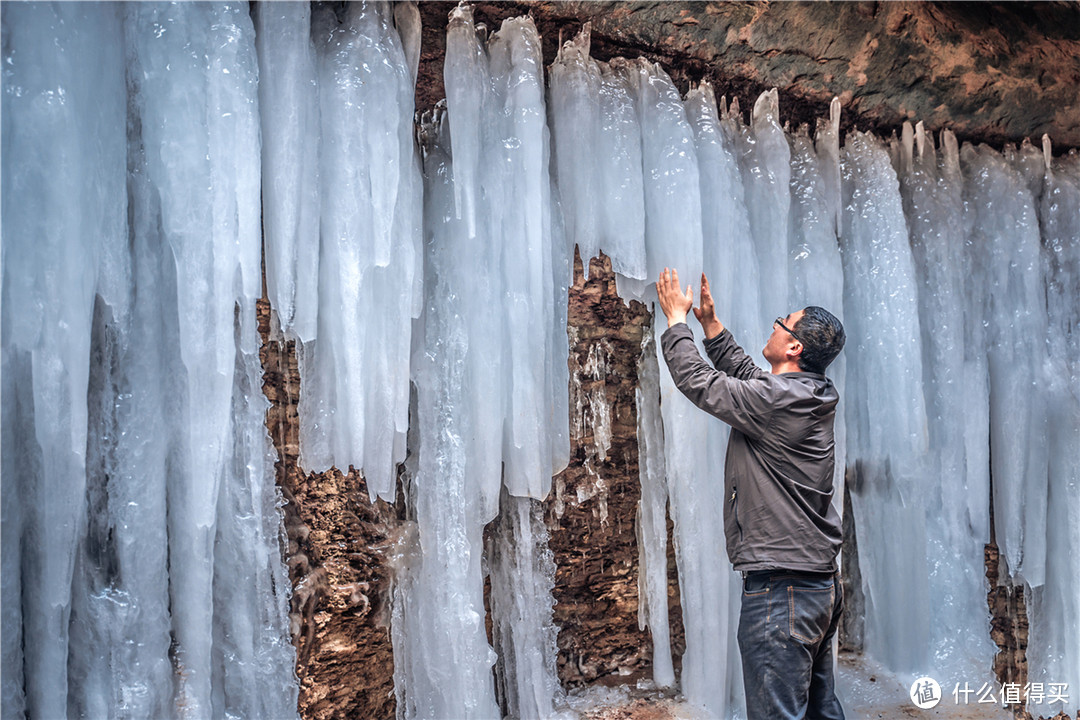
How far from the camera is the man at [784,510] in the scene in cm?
220

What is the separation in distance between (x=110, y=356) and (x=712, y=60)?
2.55 meters

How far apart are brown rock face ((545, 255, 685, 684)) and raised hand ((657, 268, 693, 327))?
130 cm

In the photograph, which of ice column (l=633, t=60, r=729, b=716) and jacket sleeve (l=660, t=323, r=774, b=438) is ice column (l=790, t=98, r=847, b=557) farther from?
jacket sleeve (l=660, t=323, r=774, b=438)

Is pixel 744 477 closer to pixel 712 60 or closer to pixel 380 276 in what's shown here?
pixel 380 276

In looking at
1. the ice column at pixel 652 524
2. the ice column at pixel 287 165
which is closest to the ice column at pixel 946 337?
the ice column at pixel 652 524

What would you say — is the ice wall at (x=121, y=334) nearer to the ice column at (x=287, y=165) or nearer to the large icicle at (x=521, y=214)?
the ice column at (x=287, y=165)

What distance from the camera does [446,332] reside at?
10.4ft

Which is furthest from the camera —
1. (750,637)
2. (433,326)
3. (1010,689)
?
(1010,689)

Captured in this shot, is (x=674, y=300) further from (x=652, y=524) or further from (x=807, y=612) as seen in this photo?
(x=652, y=524)

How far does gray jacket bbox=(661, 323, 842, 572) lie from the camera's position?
7.38ft

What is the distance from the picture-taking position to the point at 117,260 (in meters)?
2.41

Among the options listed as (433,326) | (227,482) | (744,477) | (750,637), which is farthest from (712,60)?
(227,482)

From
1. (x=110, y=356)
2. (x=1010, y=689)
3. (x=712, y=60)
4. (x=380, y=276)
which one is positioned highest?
(x=712, y=60)

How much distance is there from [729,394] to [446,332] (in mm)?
1296
